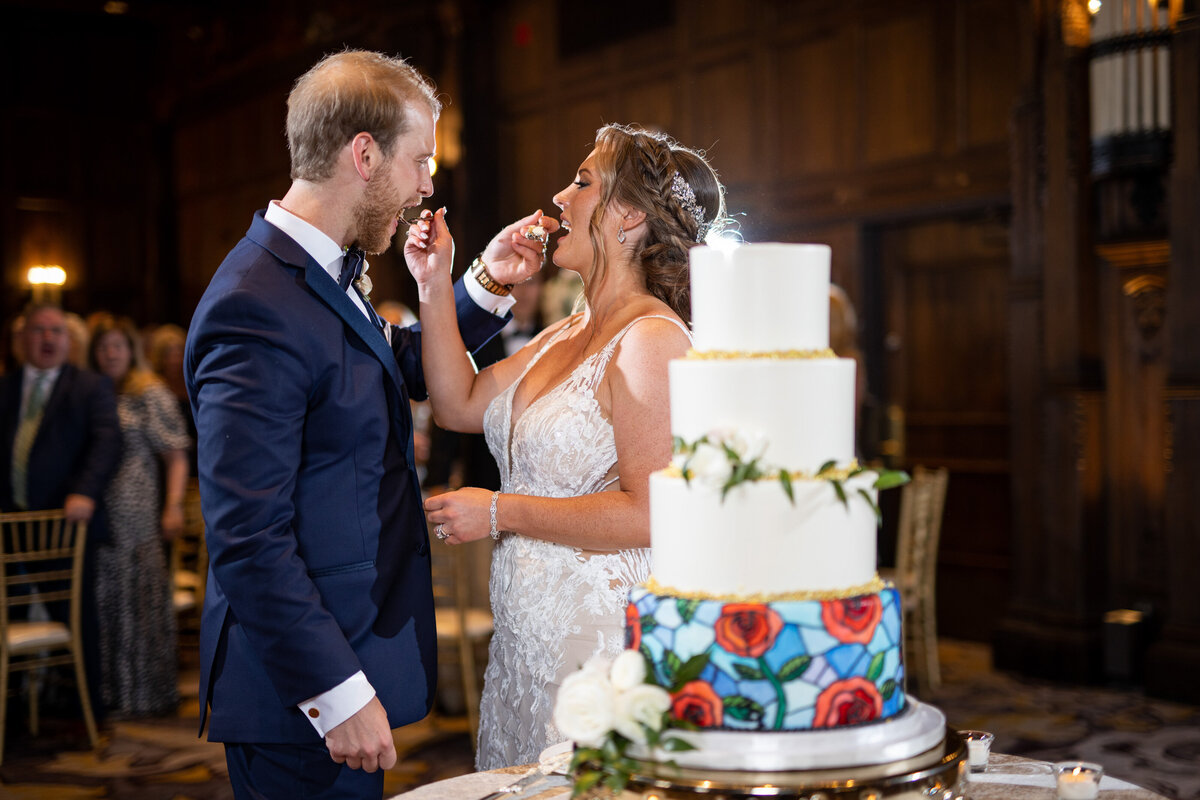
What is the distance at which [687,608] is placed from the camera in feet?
5.06

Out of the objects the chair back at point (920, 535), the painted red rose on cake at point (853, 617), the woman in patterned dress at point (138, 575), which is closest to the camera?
the painted red rose on cake at point (853, 617)

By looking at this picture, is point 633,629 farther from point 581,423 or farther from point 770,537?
point 581,423

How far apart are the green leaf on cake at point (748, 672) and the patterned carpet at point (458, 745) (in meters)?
3.30

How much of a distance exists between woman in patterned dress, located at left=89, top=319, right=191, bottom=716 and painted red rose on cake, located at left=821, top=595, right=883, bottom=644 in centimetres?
519

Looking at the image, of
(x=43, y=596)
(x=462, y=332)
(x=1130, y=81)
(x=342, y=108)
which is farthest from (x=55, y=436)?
(x=1130, y=81)

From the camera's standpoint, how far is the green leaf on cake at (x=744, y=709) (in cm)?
150

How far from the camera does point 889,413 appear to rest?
741 centimetres

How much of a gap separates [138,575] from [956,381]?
5096 millimetres

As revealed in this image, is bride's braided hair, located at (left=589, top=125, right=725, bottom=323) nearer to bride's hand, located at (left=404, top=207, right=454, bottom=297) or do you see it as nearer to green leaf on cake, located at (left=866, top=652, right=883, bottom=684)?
bride's hand, located at (left=404, top=207, right=454, bottom=297)

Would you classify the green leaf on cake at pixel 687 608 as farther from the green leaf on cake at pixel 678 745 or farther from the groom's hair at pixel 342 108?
the groom's hair at pixel 342 108

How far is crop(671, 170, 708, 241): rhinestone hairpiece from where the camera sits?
2.52 metres

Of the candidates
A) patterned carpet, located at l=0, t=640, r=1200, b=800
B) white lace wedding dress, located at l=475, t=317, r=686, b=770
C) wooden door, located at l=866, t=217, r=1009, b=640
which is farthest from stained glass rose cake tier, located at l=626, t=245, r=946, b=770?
wooden door, located at l=866, t=217, r=1009, b=640

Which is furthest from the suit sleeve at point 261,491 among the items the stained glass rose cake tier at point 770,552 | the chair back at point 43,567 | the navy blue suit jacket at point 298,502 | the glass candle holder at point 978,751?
the chair back at point 43,567

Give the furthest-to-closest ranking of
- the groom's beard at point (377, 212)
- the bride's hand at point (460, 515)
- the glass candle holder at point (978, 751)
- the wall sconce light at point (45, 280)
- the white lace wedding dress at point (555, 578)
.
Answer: the wall sconce light at point (45, 280) → the white lace wedding dress at point (555, 578) → the bride's hand at point (460, 515) → the groom's beard at point (377, 212) → the glass candle holder at point (978, 751)
